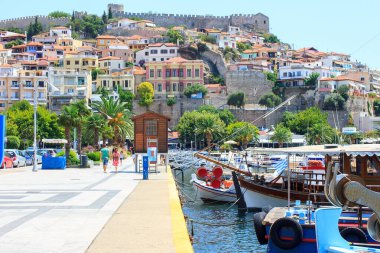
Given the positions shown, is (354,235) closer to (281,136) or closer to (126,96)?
(281,136)

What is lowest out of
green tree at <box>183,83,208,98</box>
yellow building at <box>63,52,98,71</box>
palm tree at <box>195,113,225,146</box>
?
palm tree at <box>195,113,225,146</box>

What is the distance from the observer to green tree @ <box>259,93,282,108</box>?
120m

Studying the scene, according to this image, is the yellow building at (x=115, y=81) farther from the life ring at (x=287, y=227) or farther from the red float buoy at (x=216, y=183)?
the life ring at (x=287, y=227)

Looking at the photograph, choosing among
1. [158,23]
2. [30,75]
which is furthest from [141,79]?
[158,23]

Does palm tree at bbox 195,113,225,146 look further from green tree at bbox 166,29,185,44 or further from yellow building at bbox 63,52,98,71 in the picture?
green tree at bbox 166,29,185,44

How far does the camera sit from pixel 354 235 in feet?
49.8

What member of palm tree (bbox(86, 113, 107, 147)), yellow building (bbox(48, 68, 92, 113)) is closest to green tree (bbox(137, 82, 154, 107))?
yellow building (bbox(48, 68, 92, 113))

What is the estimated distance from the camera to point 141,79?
12625 cm

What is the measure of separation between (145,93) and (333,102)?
30584 millimetres

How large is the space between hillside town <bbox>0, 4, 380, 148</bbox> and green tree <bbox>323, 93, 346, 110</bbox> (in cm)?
16

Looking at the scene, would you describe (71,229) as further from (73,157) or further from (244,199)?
(73,157)

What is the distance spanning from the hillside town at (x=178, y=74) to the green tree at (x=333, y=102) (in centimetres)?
16

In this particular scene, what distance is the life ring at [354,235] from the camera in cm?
1506

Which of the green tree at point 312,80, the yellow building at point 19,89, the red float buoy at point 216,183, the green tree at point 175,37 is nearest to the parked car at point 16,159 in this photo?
the red float buoy at point 216,183
